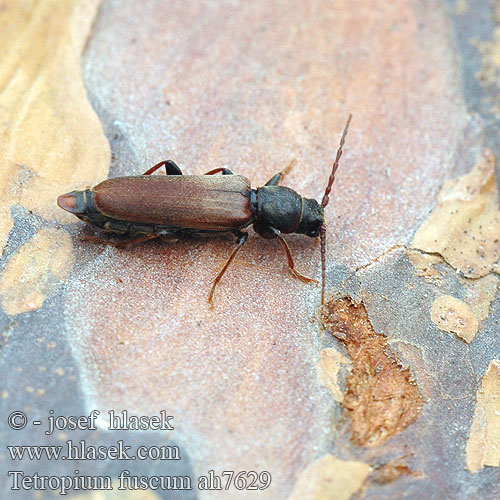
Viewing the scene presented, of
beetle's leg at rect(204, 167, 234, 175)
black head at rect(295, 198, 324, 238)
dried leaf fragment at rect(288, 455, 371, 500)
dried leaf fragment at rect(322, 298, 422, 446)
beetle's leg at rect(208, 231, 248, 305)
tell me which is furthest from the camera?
beetle's leg at rect(204, 167, 234, 175)

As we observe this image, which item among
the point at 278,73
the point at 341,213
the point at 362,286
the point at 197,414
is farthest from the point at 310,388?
the point at 278,73

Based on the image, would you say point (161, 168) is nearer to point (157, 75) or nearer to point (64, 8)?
point (157, 75)

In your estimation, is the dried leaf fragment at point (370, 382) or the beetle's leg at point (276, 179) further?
the beetle's leg at point (276, 179)

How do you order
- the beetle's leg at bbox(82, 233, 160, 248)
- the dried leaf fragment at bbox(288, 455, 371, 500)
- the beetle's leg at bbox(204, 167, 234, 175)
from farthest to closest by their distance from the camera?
the beetle's leg at bbox(204, 167, 234, 175), the beetle's leg at bbox(82, 233, 160, 248), the dried leaf fragment at bbox(288, 455, 371, 500)

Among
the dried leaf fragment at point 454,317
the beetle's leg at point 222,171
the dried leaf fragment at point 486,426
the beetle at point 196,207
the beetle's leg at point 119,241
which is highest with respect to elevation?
the beetle's leg at point 222,171

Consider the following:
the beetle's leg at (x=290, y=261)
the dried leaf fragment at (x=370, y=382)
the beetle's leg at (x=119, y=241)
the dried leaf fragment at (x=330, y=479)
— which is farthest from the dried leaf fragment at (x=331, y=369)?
the beetle's leg at (x=119, y=241)

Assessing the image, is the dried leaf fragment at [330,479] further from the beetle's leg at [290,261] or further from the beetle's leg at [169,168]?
the beetle's leg at [169,168]

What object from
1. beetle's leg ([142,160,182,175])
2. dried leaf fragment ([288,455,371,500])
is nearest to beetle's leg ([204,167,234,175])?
beetle's leg ([142,160,182,175])

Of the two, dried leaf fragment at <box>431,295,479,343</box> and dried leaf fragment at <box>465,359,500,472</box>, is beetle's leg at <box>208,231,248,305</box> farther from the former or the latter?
dried leaf fragment at <box>465,359,500,472</box>

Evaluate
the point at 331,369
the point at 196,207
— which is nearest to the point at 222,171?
the point at 196,207
